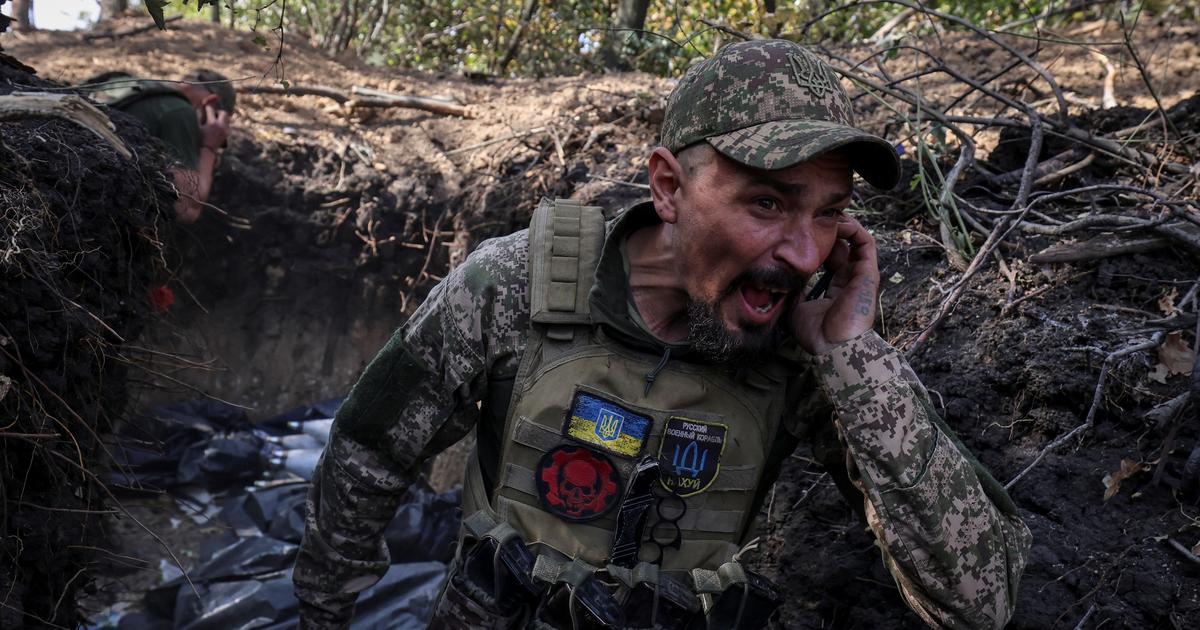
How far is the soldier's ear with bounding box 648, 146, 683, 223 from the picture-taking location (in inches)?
83.7

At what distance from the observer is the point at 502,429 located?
228 cm

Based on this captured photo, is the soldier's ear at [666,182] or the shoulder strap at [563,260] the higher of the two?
the soldier's ear at [666,182]

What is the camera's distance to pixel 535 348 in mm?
2186

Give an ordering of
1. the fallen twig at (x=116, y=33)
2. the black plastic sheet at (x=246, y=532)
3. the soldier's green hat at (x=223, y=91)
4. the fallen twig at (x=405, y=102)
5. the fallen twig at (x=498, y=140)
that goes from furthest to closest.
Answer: the fallen twig at (x=116, y=33) < the fallen twig at (x=405, y=102) < the fallen twig at (x=498, y=140) < the soldier's green hat at (x=223, y=91) < the black plastic sheet at (x=246, y=532)

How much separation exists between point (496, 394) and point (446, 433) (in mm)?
171

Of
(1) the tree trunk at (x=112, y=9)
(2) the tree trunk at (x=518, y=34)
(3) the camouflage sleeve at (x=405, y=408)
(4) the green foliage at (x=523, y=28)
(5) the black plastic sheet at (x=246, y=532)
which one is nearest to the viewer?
(3) the camouflage sleeve at (x=405, y=408)

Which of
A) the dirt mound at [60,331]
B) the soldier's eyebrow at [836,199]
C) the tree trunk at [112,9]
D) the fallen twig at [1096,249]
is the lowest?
the dirt mound at [60,331]

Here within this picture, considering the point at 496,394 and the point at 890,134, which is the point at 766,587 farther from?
the point at 890,134

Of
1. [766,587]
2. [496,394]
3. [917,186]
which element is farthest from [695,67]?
[917,186]

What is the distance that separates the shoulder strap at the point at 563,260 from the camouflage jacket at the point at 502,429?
4cm

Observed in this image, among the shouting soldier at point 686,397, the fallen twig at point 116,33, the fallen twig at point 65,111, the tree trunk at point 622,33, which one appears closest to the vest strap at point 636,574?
the shouting soldier at point 686,397

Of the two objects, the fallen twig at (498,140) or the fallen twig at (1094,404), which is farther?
the fallen twig at (498,140)

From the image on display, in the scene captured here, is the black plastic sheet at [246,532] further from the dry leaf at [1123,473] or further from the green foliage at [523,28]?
the green foliage at [523,28]

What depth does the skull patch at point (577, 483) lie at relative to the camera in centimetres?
216
